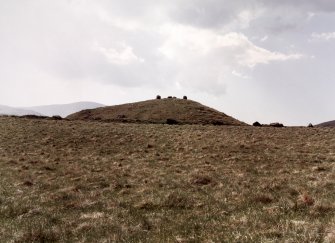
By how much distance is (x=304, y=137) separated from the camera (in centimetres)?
4334

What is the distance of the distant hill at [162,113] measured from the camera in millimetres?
69875

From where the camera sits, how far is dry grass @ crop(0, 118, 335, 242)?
40.6 ft

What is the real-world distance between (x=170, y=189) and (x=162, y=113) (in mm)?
54828

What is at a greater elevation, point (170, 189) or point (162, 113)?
point (162, 113)

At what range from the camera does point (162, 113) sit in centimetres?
7500

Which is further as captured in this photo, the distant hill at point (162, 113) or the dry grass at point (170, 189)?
the distant hill at point (162, 113)

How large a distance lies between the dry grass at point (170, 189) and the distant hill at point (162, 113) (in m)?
24.5

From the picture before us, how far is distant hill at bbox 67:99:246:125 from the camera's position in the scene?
229 ft

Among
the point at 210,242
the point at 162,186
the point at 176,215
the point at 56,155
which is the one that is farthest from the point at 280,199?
the point at 56,155

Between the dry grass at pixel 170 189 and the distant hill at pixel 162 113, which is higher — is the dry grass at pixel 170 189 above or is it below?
below

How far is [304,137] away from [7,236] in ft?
117

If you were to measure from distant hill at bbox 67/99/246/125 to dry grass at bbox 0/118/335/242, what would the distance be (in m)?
24.5

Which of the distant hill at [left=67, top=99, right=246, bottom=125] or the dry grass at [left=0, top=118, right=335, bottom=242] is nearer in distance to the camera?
the dry grass at [left=0, top=118, right=335, bottom=242]

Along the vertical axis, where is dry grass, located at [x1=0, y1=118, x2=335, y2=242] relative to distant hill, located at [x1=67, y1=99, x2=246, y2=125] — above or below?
below
